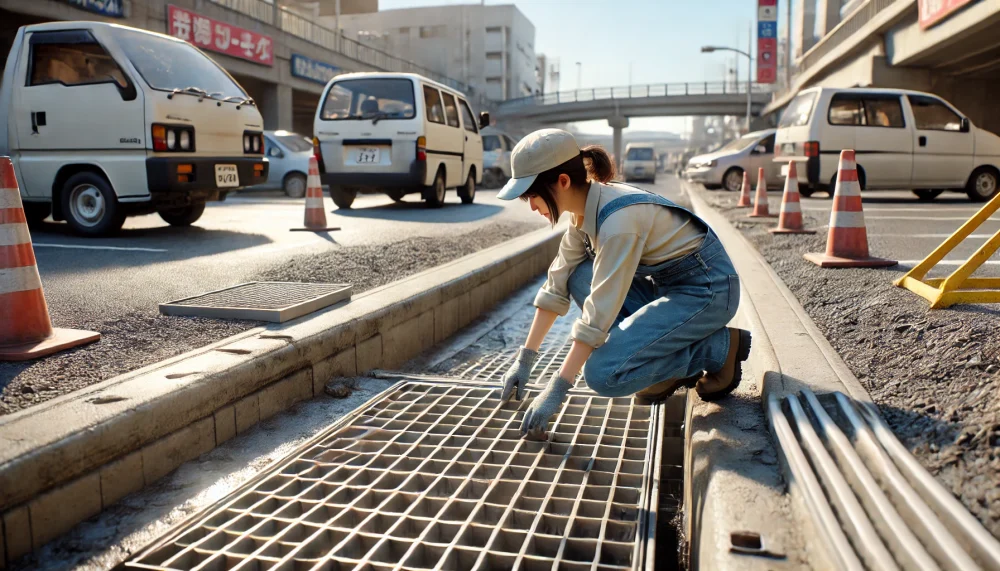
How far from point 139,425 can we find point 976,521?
6.80 feet

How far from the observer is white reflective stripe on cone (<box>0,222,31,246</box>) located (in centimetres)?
287

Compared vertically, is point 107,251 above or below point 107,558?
above

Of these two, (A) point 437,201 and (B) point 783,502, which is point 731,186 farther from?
(B) point 783,502

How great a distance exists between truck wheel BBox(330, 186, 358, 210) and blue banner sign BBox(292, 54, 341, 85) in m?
18.1

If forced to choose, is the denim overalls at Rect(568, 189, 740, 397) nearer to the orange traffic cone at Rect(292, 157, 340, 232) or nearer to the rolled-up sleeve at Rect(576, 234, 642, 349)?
the rolled-up sleeve at Rect(576, 234, 642, 349)

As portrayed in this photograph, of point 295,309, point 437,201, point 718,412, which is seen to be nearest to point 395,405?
point 295,309

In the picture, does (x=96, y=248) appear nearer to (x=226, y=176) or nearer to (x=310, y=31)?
→ (x=226, y=176)

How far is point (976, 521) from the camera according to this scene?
1.50 meters

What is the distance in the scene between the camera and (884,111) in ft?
39.3

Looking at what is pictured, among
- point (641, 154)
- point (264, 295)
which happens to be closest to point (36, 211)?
point (264, 295)

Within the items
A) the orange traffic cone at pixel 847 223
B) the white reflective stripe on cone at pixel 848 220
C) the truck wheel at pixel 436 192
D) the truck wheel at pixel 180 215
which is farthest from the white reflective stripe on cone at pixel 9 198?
the truck wheel at pixel 436 192

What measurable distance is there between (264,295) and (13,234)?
1.23 metres

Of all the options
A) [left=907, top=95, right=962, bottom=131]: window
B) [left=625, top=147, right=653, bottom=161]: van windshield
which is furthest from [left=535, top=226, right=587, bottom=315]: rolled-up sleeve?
[left=625, top=147, right=653, bottom=161]: van windshield

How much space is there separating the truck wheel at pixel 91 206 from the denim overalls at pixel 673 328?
5.45 metres
